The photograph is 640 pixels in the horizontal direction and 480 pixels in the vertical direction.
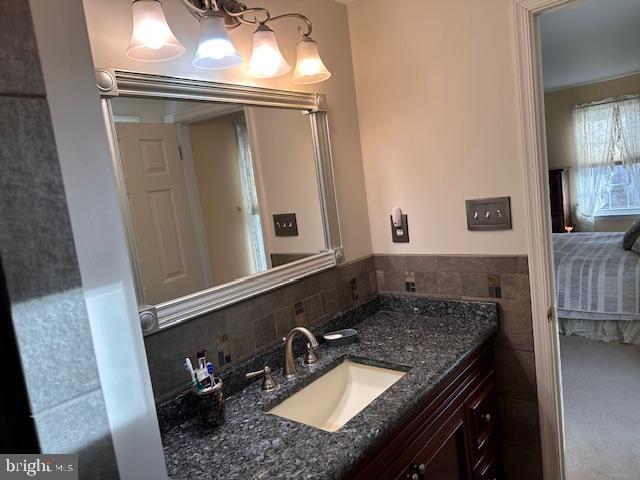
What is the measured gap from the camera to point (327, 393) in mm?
1500

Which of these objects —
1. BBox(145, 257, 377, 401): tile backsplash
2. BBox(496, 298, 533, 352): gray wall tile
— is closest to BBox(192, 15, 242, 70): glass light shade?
BBox(145, 257, 377, 401): tile backsplash

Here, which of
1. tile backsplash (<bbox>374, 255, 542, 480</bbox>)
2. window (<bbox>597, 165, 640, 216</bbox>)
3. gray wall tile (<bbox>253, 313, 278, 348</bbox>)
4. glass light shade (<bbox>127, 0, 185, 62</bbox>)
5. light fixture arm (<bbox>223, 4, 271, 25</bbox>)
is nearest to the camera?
glass light shade (<bbox>127, 0, 185, 62</bbox>)

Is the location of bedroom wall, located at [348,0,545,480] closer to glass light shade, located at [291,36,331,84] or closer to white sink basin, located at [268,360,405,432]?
glass light shade, located at [291,36,331,84]

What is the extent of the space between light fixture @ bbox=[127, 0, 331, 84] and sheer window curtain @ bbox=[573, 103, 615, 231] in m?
5.38

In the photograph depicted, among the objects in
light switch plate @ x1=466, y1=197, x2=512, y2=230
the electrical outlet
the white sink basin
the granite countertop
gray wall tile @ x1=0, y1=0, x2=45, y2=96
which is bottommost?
the white sink basin

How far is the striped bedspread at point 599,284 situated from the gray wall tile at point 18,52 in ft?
12.7

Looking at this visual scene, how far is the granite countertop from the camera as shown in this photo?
99cm

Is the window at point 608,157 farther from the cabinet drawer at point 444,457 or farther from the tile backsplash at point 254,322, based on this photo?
the cabinet drawer at point 444,457

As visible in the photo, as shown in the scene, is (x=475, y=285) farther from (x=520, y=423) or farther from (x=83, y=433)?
(x=83, y=433)

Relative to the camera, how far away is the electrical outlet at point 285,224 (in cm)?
163

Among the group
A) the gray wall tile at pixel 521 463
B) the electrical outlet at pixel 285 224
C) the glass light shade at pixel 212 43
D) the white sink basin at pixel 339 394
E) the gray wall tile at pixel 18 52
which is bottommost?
the gray wall tile at pixel 521 463

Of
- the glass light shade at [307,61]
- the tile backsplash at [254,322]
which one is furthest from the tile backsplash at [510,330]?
the glass light shade at [307,61]

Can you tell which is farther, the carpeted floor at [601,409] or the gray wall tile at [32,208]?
the carpeted floor at [601,409]

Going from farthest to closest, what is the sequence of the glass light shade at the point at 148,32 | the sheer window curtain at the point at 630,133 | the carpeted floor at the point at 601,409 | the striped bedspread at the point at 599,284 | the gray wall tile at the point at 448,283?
the sheer window curtain at the point at 630,133, the striped bedspread at the point at 599,284, the carpeted floor at the point at 601,409, the gray wall tile at the point at 448,283, the glass light shade at the point at 148,32
